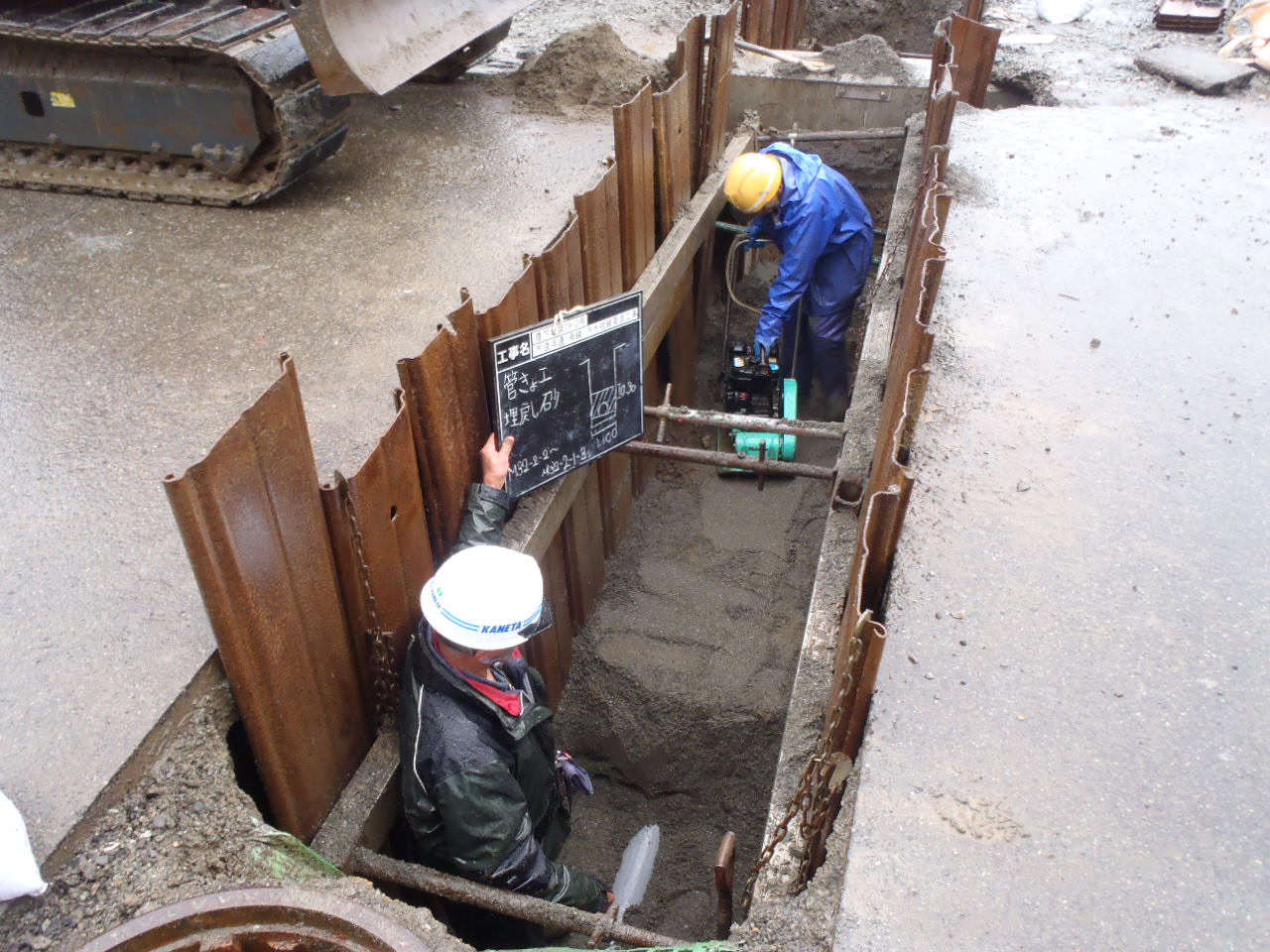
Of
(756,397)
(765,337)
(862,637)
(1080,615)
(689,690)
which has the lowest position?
(689,690)

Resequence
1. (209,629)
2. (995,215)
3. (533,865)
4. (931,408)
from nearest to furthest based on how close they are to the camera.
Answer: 1. (209,629)
2. (533,865)
3. (931,408)
4. (995,215)

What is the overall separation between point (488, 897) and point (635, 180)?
13.5 ft

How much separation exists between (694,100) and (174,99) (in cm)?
353

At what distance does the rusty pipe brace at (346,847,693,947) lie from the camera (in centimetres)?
328

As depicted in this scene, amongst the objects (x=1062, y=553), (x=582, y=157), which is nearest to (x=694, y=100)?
(x=582, y=157)

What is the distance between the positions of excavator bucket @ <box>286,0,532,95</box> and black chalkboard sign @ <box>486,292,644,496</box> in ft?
8.33

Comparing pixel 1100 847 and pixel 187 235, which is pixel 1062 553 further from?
pixel 187 235

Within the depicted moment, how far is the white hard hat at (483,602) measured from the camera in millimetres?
3215

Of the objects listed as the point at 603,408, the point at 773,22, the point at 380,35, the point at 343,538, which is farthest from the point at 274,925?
the point at 773,22

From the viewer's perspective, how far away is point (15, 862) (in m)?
2.41

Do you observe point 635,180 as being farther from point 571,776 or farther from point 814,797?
point 814,797

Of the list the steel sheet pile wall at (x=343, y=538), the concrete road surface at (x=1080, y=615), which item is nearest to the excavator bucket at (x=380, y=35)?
the steel sheet pile wall at (x=343, y=538)

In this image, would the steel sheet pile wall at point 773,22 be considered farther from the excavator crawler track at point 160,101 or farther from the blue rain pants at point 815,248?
the excavator crawler track at point 160,101

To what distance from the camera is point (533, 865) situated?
3504 millimetres
